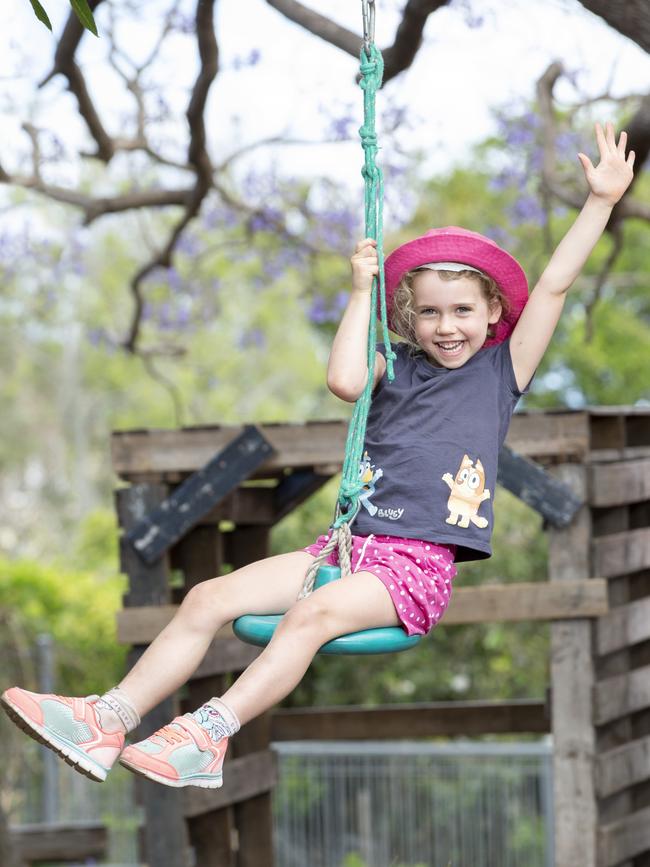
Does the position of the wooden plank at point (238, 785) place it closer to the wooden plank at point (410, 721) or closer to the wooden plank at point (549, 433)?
the wooden plank at point (410, 721)

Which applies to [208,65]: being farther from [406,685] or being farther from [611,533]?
[406,685]

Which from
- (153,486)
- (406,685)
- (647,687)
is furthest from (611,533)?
(406,685)

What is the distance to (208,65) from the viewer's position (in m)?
4.61

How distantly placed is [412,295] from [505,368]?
0.94ft

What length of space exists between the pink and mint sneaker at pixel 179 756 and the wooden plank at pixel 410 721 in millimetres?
3355

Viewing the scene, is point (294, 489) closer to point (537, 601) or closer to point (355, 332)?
point (537, 601)

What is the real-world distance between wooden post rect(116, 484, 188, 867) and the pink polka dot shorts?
1.80 meters

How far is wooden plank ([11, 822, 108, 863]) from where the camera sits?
7023 mm

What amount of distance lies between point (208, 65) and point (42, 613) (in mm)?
6509

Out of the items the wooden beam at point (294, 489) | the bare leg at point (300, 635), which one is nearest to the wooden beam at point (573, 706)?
the wooden beam at point (294, 489)

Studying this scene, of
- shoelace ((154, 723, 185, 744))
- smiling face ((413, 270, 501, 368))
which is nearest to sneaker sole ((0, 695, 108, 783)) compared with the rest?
shoelace ((154, 723, 185, 744))

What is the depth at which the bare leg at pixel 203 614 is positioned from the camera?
2.68m

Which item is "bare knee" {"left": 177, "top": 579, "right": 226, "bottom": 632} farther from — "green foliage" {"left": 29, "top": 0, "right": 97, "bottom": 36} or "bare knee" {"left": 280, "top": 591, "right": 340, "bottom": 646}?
"green foliage" {"left": 29, "top": 0, "right": 97, "bottom": 36}

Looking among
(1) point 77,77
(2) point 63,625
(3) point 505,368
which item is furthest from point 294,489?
(2) point 63,625
